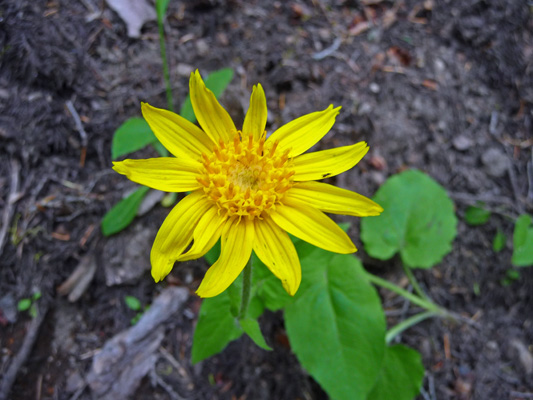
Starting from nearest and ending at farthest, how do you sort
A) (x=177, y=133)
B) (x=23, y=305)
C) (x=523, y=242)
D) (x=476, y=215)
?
(x=177, y=133), (x=23, y=305), (x=523, y=242), (x=476, y=215)

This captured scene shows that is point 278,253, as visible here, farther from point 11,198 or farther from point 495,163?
point 495,163

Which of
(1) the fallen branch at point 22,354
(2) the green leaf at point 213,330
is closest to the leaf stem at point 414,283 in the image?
(2) the green leaf at point 213,330

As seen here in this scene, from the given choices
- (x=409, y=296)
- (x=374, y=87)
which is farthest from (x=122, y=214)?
(x=374, y=87)

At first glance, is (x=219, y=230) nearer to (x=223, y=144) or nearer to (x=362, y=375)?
(x=223, y=144)

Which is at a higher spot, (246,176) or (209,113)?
(209,113)

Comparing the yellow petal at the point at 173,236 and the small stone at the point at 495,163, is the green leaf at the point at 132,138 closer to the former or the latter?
the yellow petal at the point at 173,236

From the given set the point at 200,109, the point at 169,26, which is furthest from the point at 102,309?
the point at 169,26

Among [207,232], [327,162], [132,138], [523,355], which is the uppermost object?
[327,162]
